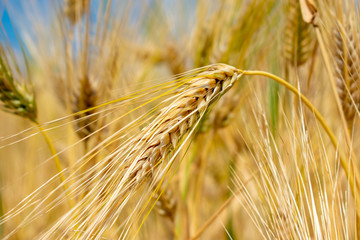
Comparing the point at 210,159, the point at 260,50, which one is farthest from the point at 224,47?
the point at 210,159

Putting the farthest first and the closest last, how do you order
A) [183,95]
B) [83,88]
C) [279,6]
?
[279,6], [83,88], [183,95]

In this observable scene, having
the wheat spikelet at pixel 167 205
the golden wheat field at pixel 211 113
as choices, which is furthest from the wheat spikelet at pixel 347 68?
the wheat spikelet at pixel 167 205

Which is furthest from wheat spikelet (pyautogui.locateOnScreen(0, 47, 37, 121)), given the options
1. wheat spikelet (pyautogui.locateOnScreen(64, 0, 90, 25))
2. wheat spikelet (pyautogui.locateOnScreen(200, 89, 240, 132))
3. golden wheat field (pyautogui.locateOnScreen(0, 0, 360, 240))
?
wheat spikelet (pyautogui.locateOnScreen(200, 89, 240, 132))

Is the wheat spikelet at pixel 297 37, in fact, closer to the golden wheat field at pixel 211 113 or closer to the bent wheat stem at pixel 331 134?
the golden wheat field at pixel 211 113

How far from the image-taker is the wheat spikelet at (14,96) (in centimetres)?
68

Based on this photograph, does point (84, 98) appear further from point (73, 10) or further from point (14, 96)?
point (73, 10)

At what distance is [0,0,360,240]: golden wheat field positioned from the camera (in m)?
0.50

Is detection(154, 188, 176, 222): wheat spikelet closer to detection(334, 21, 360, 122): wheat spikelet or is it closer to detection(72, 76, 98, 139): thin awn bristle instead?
detection(72, 76, 98, 139): thin awn bristle

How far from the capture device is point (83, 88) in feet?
2.66

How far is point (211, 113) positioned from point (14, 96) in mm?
470

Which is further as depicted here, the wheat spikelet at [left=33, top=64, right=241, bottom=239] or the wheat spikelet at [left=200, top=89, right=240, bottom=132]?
the wheat spikelet at [left=200, top=89, right=240, bottom=132]

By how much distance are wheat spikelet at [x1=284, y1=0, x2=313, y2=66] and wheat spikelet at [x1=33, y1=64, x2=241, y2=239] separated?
1.23ft

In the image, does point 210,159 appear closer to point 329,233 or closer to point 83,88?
point 83,88

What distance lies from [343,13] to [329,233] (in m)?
0.47
